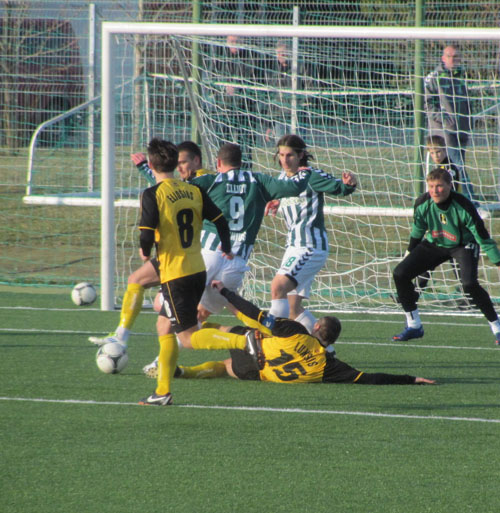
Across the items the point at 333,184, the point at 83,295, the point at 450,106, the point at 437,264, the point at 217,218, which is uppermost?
the point at 450,106

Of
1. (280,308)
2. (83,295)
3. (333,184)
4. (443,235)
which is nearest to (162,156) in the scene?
(333,184)

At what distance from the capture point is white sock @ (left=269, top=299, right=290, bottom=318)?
7.80m

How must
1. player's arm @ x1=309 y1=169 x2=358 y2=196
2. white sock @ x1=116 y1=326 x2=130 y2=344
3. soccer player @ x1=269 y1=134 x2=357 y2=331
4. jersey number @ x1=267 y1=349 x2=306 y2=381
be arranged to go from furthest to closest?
soccer player @ x1=269 y1=134 x2=357 y2=331 < player's arm @ x1=309 y1=169 x2=358 y2=196 < white sock @ x1=116 y1=326 x2=130 y2=344 < jersey number @ x1=267 y1=349 x2=306 y2=381

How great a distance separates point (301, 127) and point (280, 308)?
12.9ft

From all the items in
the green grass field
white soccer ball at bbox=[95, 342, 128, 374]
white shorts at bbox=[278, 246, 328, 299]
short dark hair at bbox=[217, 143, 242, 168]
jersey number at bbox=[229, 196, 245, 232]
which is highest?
short dark hair at bbox=[217, 143, 242, 168]

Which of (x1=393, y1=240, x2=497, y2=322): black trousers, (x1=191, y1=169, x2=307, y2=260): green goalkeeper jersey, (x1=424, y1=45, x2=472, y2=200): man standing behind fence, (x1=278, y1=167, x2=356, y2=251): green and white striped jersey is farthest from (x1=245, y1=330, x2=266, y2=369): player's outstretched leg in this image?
(x1=424, y1=45, x2=472, y2=200): man standing behind fence

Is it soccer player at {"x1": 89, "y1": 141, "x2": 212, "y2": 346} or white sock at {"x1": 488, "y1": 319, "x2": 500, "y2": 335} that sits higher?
soccer player at {"x1": 89, "y1": 141, "x2": 212, "y2": 346}

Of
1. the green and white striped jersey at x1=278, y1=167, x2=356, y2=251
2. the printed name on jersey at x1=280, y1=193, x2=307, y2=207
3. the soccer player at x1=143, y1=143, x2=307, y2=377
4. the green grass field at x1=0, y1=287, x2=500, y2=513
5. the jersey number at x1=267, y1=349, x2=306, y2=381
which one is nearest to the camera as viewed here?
the green grass field at x1=0, y1=287, x2=500, y2=513

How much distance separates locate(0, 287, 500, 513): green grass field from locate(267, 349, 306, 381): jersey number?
15 cm

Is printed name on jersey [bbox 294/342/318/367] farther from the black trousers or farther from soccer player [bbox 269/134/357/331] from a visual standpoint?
the black trousers

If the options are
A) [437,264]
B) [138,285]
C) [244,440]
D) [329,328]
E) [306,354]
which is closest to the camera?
[244,440]

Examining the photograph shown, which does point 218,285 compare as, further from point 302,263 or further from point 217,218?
point 302,263

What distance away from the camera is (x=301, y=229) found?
8148 millimetres

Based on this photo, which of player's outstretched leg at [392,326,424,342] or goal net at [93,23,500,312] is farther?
goal net at [93,23,500,312]
